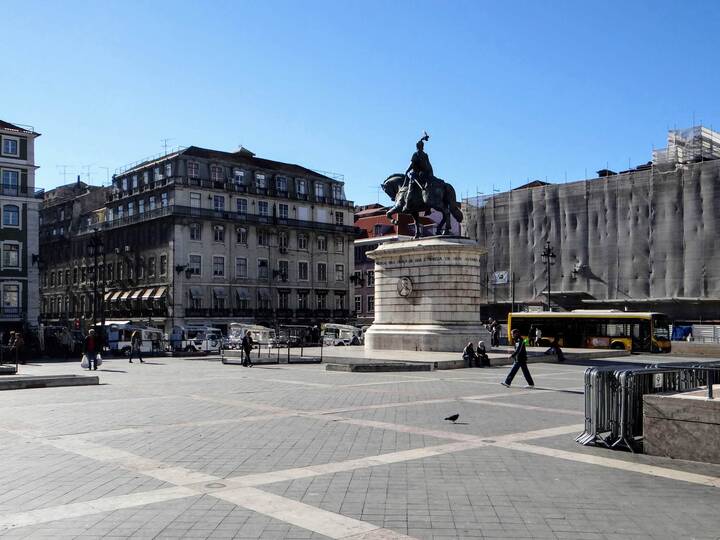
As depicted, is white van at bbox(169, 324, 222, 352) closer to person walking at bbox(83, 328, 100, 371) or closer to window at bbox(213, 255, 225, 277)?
person walking at bbox(83, 328, 100, 371)

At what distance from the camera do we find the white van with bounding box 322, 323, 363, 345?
58.1 metres

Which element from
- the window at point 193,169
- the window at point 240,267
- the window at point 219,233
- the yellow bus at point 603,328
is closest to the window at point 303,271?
the window at point 240,267

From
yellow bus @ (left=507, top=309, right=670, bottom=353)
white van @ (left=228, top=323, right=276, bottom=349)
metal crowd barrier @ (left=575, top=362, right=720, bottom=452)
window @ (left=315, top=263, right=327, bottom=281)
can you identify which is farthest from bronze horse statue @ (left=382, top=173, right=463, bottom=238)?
window @ (left=315, top=263, right=327, bottom=281)

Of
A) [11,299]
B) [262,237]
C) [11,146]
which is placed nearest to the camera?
[11,299]

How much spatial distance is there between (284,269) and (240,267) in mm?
5241

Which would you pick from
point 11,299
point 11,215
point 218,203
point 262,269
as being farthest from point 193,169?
point 11,299

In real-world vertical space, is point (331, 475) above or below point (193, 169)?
below

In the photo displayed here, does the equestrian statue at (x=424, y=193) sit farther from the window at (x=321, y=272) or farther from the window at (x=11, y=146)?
the window at (x=321, y=272)

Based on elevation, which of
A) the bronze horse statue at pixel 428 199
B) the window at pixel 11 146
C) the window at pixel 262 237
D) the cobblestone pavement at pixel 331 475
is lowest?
the cobblestone pavement at pixel 331 475

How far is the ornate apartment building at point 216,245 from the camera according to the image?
72.1 metres

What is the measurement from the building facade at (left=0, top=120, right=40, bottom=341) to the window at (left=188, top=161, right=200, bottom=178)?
1572 centimetres

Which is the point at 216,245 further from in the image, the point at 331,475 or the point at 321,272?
the point at 331,475

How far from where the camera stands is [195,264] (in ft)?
239

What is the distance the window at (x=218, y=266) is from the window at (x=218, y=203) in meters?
4.71
